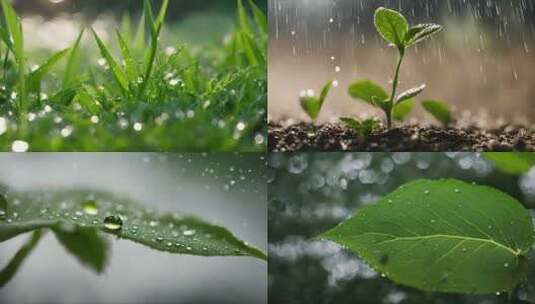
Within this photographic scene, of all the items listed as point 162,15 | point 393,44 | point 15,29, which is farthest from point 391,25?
point 15,29

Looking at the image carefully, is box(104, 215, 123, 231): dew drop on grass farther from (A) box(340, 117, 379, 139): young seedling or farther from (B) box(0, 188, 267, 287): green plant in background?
(A) box(340, 117, 379, 139): young seedling

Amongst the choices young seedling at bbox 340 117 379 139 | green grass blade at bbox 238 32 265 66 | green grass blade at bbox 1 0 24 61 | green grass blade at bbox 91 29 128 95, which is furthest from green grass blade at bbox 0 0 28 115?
young seedling at bbox 340 117 379 139

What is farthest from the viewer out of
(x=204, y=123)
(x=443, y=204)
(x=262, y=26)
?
(x=262, y=26)

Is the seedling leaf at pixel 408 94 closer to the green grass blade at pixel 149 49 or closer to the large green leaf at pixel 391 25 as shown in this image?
the large green leaf at pixel 391 25

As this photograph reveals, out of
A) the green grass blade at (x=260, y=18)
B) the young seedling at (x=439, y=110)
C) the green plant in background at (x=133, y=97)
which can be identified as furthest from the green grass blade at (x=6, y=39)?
the young seedling at (x=439, y=110)

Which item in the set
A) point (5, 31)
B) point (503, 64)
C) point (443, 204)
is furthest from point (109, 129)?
point (503, 64)

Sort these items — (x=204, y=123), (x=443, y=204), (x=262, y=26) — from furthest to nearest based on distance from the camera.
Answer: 1. (x=262, y=26)
2. (x=204, y=123)
3. (x=443, y=204)

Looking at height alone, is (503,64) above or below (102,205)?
above

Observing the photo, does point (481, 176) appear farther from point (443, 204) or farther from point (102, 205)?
point (102, 205)

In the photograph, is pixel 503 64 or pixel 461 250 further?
pixel 503 64

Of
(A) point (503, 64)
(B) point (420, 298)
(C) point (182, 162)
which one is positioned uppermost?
(A) point (503, 64)
